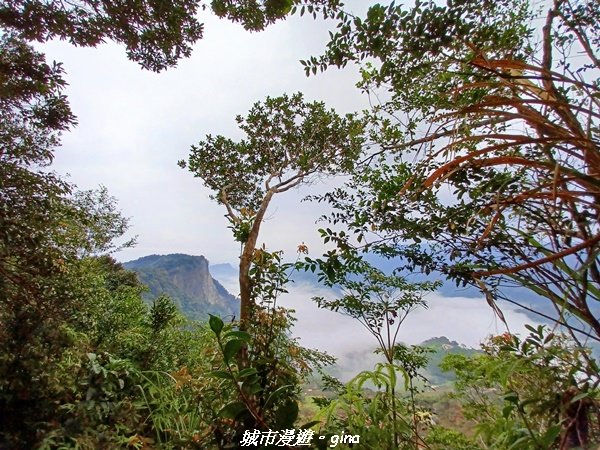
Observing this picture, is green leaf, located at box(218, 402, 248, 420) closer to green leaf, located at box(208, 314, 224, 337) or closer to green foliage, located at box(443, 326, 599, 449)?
green leaf, located at box(208, 314, 224, 337)

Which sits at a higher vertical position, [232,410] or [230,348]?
[230,348]

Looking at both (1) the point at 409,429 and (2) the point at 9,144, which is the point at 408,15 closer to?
(1) the point at 409,429

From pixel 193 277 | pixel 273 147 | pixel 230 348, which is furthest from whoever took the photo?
pixel 193 277

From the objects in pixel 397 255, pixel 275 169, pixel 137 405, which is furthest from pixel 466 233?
pixel 275 169

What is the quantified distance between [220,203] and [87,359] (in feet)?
17.3

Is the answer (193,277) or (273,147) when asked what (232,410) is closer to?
(273,147)

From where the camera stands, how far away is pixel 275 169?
20.8 feet

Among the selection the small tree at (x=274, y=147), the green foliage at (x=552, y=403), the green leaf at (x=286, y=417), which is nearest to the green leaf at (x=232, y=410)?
the green leaf at (x=286, y=417)

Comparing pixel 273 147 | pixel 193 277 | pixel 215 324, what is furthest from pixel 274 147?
pixel 193 277

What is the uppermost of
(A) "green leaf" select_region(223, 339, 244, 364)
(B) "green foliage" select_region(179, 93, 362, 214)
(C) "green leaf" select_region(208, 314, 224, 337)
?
(B) "green foliage" select_region(179, 93, 362, 214)

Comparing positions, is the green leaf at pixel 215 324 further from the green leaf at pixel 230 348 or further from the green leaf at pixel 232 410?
the green leaf at pixel 232 410

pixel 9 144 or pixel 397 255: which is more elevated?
pixel 9 144

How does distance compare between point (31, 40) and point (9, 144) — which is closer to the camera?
point (9, 144)

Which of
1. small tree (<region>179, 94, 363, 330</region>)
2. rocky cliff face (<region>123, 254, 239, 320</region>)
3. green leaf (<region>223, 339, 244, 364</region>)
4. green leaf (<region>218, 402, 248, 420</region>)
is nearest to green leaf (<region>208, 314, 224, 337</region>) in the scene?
green leaf (<region>223, 339, 244, 364</region>)
